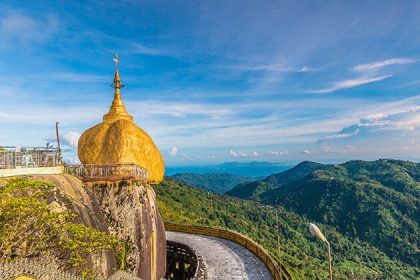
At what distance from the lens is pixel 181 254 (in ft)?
96.0

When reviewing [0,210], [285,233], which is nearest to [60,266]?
[0,210]

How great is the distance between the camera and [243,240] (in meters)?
27.6

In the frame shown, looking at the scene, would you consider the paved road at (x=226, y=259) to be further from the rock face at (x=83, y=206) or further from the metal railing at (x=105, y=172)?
the metal railing at (x=105, y=172)

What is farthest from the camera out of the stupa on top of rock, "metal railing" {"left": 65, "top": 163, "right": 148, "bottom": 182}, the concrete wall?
the stupa on top of rock

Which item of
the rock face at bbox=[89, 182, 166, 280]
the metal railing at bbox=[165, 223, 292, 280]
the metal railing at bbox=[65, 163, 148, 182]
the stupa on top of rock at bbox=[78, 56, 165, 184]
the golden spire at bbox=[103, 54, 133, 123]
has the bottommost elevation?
the metal railing at bbox=[165, 223, 292, 280]

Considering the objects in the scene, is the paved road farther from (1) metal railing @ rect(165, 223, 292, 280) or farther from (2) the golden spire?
(2) the golden spire

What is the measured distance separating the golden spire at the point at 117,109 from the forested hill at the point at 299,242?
189 ft

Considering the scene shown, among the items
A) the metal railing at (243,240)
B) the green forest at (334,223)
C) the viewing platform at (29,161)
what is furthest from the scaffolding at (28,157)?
the green forest at (334,223)

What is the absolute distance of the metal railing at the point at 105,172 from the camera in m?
20.8

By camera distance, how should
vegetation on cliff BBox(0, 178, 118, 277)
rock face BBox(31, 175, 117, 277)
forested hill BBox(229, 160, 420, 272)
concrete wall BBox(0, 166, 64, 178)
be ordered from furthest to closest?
forested hill BBox(229, 160, 420, 272) → concrete wall BBox(0, 166, 64, 178) → rock face BBox(31, 175, 117, 277) → vegetation on cliff BBox(0, 178, 118, 277)

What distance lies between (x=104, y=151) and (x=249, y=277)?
14.4 metres

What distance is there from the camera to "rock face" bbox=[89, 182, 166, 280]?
779 inches

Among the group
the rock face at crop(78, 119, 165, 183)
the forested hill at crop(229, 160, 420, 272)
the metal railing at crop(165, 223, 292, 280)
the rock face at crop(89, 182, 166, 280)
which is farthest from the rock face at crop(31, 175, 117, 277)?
the forested hill at crop(229, 160, 420, 272)

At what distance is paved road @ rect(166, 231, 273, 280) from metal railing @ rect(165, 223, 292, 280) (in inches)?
15.9
